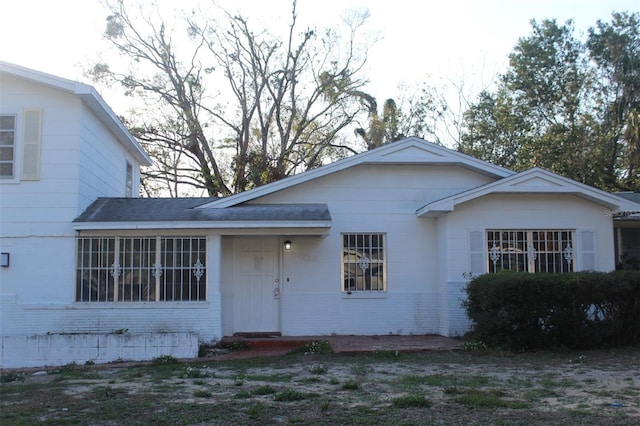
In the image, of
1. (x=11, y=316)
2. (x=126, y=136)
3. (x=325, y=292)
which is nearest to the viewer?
(x=11, y=316)

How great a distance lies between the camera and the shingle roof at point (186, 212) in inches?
529

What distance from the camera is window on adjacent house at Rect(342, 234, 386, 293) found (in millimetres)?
14711

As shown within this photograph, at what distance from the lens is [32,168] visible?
13297 mm

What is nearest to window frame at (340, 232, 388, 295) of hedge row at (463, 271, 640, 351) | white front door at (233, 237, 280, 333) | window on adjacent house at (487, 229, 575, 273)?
white front door at (233, 237, 280, 333)

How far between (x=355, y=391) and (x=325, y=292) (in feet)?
20.9

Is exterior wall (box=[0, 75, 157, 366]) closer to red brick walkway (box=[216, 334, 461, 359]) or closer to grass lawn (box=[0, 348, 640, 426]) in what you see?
red brick walkway (box=[216, 334, 461, 359])

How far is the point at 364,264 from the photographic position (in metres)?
14.8

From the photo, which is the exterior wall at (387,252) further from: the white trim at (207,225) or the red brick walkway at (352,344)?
the white trim at (207,225)

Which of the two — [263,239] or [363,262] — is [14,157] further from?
[363,262]

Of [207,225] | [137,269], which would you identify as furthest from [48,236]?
[207,225]

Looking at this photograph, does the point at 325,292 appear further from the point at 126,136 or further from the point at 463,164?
the point at 126,136

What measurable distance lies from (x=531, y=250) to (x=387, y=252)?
10.3 ft

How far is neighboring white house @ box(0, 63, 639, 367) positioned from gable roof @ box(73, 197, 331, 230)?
0.13 feet

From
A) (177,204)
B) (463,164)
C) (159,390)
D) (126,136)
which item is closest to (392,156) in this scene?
(463,164)
